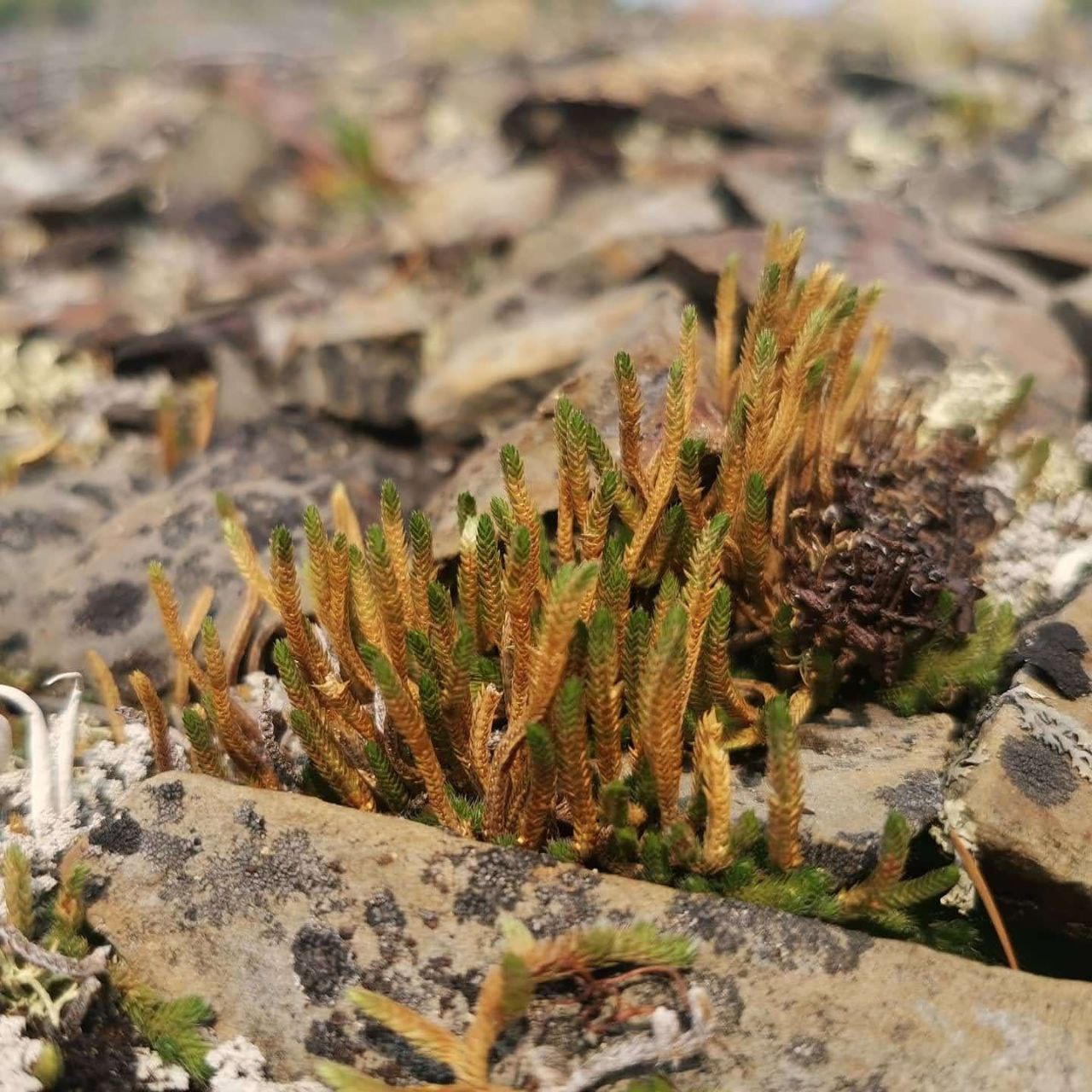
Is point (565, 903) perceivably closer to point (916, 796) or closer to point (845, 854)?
point (845, 854)

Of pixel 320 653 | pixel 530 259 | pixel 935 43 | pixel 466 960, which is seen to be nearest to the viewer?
pixel 466 960

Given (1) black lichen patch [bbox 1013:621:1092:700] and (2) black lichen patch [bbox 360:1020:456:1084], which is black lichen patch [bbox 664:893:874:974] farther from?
(1) black lichen patch [bbox 1013:621:1092:700]

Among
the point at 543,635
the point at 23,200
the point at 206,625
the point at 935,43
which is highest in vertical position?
the point at 935,43

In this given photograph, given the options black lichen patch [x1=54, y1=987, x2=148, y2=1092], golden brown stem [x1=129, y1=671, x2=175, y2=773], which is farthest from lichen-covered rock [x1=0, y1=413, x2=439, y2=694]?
black lichen patch [x1=54, y1=987, x2=148, y2=1092]

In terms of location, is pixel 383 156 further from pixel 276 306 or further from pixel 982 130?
pixel 982 130

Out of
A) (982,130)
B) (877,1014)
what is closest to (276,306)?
(877,1014)

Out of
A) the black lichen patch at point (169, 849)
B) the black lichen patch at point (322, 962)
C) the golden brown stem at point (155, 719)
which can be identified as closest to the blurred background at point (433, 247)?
the golden brown stem at point (155, 719)

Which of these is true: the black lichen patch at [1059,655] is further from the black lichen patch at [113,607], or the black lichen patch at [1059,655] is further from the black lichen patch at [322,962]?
the black lichen patch at [113,607]
